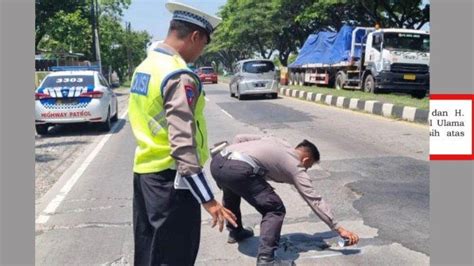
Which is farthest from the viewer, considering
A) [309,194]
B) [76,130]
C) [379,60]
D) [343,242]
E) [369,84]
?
[369,84]

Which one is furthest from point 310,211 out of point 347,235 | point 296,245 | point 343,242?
point 347,235

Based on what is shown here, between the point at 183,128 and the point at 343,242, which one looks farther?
the point at 343,242

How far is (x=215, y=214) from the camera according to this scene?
8.20ft

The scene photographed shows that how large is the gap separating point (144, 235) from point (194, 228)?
28cm

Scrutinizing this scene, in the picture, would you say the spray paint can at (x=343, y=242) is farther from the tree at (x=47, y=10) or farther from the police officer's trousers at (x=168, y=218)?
the tree at (x=47, y=10)

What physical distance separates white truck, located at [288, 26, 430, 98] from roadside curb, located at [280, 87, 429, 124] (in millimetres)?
1890

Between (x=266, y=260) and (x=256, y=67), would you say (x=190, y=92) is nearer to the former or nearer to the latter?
(x=266, y=260)

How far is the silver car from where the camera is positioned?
21.2 m

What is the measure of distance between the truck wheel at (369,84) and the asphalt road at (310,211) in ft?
31.2

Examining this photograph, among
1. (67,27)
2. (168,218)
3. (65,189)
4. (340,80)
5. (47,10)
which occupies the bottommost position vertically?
(65,189)

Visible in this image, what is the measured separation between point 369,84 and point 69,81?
467 inches

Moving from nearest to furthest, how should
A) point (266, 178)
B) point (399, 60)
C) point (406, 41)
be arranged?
point (266, 178)
point (399, 60)
point (406, 41)

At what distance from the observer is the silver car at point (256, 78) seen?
69.6ft

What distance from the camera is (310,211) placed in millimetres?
5430
